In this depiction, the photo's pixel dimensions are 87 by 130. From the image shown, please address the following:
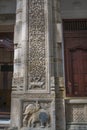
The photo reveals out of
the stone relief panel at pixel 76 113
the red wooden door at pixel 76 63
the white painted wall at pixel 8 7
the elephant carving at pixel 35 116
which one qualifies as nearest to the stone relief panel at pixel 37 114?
the elephant carving at pixel 35 116

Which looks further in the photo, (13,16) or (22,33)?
(13,16)

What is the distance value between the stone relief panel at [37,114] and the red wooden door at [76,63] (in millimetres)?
1101

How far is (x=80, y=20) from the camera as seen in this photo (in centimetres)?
724

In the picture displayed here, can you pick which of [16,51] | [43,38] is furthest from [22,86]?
[43,38]

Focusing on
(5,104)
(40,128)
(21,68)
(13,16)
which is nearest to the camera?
(40,128)

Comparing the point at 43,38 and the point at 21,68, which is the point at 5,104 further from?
the point at 43,38

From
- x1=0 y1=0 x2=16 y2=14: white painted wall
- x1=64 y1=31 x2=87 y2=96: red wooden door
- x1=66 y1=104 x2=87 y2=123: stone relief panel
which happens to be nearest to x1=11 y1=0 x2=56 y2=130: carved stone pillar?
x1=66 y1=104 x2=87 y2=123: stone relief panel

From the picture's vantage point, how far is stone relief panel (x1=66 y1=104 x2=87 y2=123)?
616 cm

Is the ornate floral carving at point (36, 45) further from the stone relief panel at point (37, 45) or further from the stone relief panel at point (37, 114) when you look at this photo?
the stone relief panel at point (37, 114)

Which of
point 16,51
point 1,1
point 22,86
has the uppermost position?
point 1,1

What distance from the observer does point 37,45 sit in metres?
6.20

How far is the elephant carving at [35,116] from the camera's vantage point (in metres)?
5.73

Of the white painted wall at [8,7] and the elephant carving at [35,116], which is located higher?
the white painted wall at [8,7]

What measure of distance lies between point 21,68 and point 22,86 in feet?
1.71
